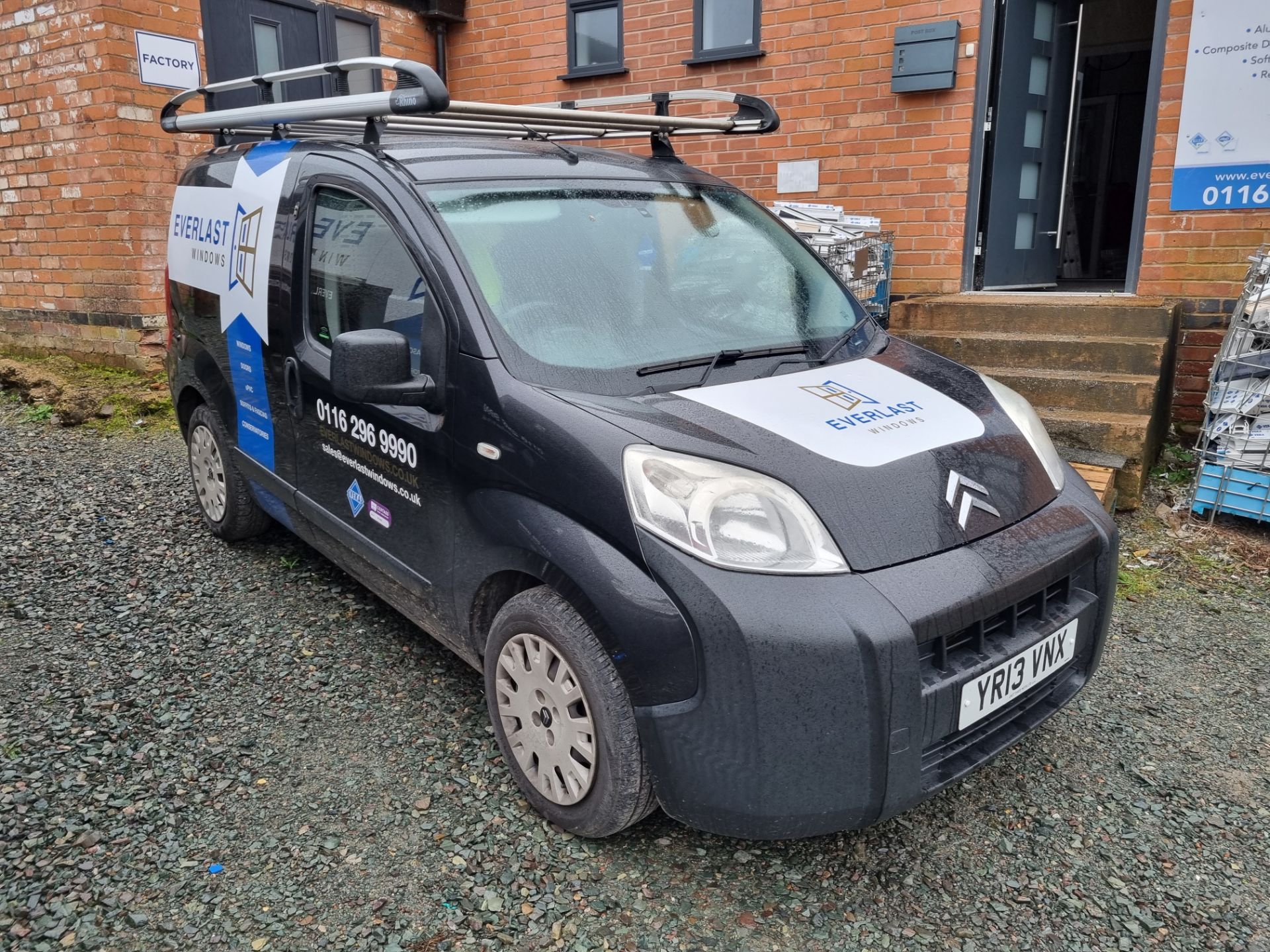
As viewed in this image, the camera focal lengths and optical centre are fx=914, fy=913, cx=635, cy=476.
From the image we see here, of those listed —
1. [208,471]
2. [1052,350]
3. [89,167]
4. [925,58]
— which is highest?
[925,58]

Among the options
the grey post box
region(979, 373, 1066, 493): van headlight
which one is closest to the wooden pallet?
region(979, 373, 1066, 493): van headlight

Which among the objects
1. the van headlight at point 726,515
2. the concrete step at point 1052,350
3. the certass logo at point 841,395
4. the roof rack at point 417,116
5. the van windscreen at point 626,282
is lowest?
the concrete step at point 1052,350

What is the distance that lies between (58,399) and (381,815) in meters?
5.98

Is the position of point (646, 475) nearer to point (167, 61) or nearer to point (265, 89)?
point (265, 89)

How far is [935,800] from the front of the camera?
2.64m

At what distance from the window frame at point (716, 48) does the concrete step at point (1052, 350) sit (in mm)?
3182

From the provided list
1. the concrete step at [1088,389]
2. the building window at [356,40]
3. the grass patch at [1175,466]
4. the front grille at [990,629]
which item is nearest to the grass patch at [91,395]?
the building window at [356,40]

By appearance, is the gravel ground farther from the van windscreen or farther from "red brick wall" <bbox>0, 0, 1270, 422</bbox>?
"red brick wall" <bbox>0, 0, 1270, 422</bbox>

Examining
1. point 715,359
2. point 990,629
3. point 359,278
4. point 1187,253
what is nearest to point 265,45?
point 359,278

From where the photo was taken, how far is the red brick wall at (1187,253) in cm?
580

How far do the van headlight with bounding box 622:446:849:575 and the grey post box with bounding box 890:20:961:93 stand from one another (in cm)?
572

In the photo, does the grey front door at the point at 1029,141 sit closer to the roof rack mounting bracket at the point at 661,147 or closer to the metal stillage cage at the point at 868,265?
the metal stillage cage at the point at 868,265

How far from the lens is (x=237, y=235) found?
144 inches

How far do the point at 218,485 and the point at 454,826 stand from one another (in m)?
2.50
